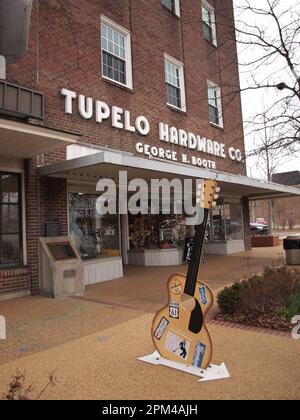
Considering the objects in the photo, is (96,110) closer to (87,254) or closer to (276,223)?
(87,254)

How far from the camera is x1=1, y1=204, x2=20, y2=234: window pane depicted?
8.54m

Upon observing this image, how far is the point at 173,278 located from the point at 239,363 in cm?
118

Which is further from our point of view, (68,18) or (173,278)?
(68,18)

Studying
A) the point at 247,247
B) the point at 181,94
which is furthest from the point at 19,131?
the point at 247,247

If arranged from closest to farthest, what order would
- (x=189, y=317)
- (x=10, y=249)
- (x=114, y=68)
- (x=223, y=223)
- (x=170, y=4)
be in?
(x=189, y=317) < (x=10, y=249) < (x=114, y=68) < (x=170, y=4) < (x=223, y=223)

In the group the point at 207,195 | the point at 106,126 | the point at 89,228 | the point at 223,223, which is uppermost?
the point at 106,126

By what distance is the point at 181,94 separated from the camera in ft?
48.2

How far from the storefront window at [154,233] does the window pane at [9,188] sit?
538 cm

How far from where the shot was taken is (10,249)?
28.2 feet

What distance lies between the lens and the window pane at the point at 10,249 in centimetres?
848

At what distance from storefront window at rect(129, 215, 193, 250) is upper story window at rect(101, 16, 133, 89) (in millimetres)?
4578

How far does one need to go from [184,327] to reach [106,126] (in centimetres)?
793

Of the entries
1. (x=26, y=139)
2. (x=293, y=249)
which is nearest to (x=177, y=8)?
(x=293, y=249)

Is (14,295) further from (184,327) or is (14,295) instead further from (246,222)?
(246,222)
